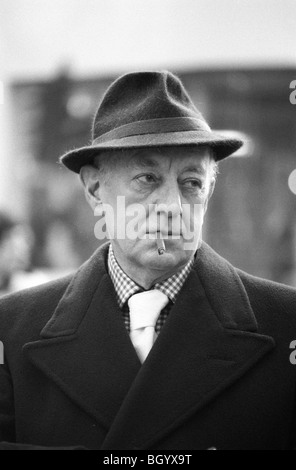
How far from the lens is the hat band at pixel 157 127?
207cm

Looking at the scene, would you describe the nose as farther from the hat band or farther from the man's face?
the hat band

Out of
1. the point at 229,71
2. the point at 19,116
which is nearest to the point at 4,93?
the point at 19,116

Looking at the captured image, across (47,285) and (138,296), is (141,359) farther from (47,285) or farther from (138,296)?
(47,285)

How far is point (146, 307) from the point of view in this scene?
215 cm

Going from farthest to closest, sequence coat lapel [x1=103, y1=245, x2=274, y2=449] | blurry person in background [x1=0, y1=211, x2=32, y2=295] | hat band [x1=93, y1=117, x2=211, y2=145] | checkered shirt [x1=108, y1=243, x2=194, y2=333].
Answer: blurry person in background [x1=0, y1=211, x2=32, y2=295] < checkered shirt [x1=108, y1=243, x2=194, y2=333] < hat band [x1=93, y1=117, x2=211, y2=145] < coat lapel [x1=103, y1=245, x2=274, y2=449]

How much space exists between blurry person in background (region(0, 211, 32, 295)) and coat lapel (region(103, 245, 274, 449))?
284 cm

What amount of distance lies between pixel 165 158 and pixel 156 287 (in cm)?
38

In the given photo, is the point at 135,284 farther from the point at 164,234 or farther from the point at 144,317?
the point at 164,234

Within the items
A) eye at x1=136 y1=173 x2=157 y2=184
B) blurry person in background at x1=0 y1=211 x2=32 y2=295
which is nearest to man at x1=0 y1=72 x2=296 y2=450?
eye at x1=136 y1=173 x2=157 y2=184

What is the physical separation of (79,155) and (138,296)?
1.47ft

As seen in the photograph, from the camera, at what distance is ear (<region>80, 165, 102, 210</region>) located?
2277 mm

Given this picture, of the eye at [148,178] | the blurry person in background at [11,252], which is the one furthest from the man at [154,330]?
the blurry person in background at [11,252]

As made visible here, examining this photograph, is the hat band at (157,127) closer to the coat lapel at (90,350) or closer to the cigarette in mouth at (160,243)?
the cigarette in mouth at (160,243)

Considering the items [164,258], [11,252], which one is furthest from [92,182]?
[11,252]
